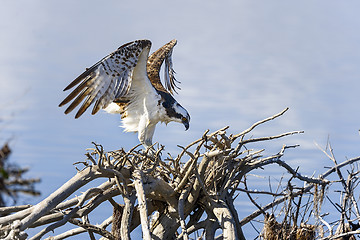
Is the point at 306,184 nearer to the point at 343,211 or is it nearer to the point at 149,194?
the point at 343,211

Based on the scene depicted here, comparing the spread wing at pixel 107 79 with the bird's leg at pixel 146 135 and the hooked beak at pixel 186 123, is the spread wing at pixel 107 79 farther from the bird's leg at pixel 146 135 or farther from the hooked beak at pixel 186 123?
the hooked beak at pixel 186 123

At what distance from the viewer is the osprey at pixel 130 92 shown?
14.7 feet

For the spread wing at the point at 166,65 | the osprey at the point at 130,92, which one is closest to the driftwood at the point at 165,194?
the osprey at the point at 130,92

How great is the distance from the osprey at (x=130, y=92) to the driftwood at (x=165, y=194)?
1.07 m

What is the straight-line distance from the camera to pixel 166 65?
699 cm

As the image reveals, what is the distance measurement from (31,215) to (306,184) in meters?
2.47

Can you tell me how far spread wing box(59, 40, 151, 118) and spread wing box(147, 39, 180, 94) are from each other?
1087mm

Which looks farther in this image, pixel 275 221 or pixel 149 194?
pixel 275 221

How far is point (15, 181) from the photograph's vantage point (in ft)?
6.44

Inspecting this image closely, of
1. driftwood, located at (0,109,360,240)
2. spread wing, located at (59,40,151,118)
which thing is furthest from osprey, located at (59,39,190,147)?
driftwood, located at (0,109,360,240)

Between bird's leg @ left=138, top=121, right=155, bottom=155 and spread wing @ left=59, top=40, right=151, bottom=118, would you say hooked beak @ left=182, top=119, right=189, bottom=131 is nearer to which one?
bird's leg @ left=138, top=121, right=155, bottom=155

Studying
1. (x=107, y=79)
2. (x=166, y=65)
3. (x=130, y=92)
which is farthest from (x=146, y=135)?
(x=166, y=65)

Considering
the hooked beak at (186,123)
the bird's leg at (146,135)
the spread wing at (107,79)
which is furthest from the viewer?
the hooked beak at (186,123)

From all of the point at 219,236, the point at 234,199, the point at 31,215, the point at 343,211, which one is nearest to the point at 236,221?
the point at 234,199
